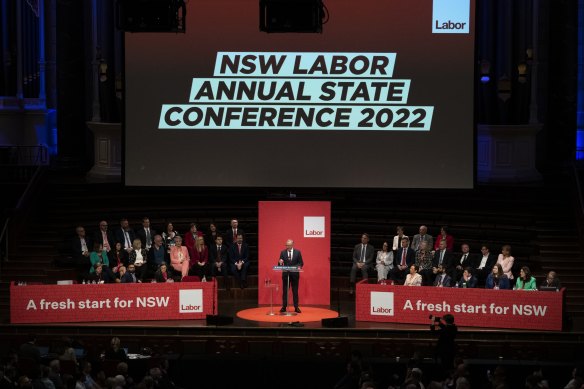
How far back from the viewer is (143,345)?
65.6 feet

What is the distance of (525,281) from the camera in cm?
2073

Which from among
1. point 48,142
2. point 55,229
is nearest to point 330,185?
point 55,229

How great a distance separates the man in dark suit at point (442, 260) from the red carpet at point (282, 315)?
1.83 metres

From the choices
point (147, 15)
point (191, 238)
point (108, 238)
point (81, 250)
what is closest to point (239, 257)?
point (191, 238)

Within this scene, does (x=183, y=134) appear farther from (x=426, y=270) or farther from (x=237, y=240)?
(x=426, y=270)

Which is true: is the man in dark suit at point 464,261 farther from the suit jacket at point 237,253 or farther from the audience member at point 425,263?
the suit jacket at point 237,253

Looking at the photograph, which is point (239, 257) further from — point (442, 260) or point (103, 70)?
point (103, 70)

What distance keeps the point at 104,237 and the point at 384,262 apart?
5.17 m

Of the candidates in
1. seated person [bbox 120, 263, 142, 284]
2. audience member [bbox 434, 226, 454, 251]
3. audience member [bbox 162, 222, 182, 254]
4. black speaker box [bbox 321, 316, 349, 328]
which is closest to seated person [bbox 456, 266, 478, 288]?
audience member [bbox 434, 226, 454, 251]

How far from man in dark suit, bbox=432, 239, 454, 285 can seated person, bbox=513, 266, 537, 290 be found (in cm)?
148

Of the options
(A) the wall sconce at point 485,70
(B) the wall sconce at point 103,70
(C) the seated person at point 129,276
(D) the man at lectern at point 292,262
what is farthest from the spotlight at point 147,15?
(A) the wall sconce at point 485,70

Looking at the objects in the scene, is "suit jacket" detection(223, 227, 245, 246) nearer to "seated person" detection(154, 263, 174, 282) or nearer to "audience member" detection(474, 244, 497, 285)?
"seated person" detection(154, 263, 174, 282)

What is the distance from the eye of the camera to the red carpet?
21375 mm

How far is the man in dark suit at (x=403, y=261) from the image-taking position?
2231 centimetres
